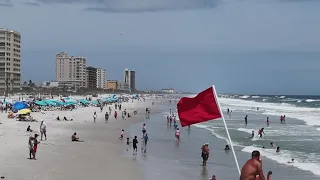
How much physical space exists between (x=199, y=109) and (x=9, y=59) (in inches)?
5221

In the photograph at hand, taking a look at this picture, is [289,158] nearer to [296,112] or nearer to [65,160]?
[65,160]

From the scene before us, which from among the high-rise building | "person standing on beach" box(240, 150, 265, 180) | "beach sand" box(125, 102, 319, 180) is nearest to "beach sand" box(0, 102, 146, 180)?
"beach sand" box(125, 102, 319, 180)

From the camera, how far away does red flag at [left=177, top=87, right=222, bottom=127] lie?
25.7ft

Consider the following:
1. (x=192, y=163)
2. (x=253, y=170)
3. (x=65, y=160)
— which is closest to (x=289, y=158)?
(x=192, y=163)

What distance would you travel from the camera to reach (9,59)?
132 m

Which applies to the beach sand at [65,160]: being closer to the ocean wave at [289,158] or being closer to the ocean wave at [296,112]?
the ocean wave at [289,158]

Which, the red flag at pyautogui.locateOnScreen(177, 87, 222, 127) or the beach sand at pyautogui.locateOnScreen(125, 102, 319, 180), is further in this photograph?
the beach sand at pyautogui.locateOnScreen(125, 102, 319, 180)

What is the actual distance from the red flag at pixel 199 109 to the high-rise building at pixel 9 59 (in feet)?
411

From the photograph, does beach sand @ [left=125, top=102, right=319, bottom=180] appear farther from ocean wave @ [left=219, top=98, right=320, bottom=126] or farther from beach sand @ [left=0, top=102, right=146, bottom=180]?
ocean wave @ [left=219, top=98, right=320, bottom=126]

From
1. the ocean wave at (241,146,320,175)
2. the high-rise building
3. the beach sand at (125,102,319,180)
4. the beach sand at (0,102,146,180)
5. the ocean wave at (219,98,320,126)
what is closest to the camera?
the beach sand at (0,102,146,180)

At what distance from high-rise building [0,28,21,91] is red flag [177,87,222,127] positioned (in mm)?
125199

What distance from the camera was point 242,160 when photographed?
1995cm

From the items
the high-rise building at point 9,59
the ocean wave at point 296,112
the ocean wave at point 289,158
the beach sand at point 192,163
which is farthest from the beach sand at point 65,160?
the high-rise building at point 9,59

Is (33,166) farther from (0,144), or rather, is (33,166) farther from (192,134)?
(192,134)
